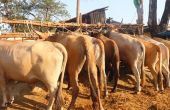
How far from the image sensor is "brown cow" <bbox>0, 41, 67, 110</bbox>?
8.27 meters

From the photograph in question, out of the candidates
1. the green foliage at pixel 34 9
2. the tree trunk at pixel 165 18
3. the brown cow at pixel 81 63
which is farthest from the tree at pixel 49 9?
the brown cow at pixel 81 63

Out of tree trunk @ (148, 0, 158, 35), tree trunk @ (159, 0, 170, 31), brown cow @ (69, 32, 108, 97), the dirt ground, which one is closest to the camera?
the dirt ground

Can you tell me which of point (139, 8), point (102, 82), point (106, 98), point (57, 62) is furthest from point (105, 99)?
point (139, 8)

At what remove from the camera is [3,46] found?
880cm

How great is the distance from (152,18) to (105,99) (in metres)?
14.2

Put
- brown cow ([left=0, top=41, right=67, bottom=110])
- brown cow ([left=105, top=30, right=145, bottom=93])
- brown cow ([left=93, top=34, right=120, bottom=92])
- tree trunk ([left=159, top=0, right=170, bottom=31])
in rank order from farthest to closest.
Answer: tree trunk ([left=159, top=0, right=170, bottom=31]) < brown cow ([left=105, top=30, right=145, bottom=93]) < brown cow ([left=93, top=34, right=120, bottom=92]) < brown cow ([left=0, top=41, right=67, bottom=110])

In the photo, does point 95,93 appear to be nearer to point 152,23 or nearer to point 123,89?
point 123,89

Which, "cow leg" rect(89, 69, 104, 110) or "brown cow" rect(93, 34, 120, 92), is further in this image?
"brown cow" rect(93, 34, 120, 92)

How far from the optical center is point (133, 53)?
12.1 meters

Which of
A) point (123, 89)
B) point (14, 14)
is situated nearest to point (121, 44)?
point (123, 89)

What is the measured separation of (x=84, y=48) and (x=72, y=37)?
1.89 ft

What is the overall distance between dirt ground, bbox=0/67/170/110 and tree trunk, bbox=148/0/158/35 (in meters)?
11.7

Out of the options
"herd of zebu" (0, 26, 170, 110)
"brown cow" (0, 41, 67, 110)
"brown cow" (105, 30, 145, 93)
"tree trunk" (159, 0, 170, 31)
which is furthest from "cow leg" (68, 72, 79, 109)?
"tree trunk" (159, 0, 170, 31)

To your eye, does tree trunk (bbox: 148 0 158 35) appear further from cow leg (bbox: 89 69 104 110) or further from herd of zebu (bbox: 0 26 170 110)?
cow leg (bbox: 89 69 104 110)
